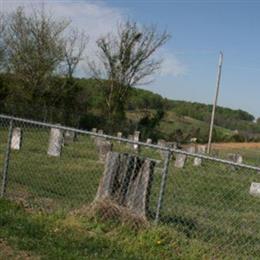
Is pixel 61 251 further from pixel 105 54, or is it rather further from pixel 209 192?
pixel 105 54

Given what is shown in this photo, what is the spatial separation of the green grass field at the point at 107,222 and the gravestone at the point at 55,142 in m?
0.80

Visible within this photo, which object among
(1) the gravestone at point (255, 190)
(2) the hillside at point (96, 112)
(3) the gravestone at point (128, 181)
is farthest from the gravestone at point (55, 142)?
(2) the hillside at point (96, 112)

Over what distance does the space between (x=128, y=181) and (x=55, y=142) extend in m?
8.94

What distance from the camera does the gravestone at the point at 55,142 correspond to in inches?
659

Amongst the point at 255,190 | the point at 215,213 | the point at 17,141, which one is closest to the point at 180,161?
the point at 255,190

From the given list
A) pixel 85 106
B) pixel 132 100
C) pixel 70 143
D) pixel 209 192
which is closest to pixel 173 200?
pixel 209 192

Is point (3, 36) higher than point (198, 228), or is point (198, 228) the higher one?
point (3, 36)

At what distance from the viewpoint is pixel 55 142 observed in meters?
17.1

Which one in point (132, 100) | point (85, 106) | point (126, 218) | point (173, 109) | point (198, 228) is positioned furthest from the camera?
point (173, 109)

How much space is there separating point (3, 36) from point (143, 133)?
11.6 m

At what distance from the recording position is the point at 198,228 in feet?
30.7

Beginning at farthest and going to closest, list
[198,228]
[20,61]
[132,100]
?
[132,100] < [20,61] < [198,228]

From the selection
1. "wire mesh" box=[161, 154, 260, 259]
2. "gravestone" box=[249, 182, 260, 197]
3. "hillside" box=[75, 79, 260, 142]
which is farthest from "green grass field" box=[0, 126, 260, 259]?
"hillside" box=[75, 79, 260, 142]

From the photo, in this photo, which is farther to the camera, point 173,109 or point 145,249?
point 173,109
